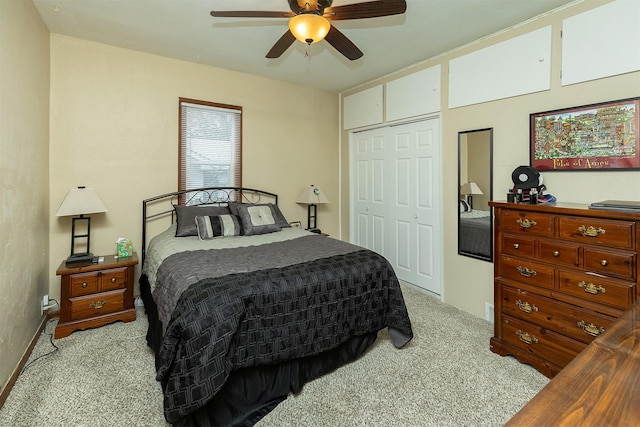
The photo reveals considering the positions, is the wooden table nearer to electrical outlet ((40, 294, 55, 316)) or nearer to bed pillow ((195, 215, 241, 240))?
bed pillow ((195, 215, 241, 240))

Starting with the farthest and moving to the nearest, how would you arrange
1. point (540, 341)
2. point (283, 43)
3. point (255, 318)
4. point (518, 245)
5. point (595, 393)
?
point (283, 43)
point (518, 245)
point (540, 341)
point (255, 318)
point (595, 393)

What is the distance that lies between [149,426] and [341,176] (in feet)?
12.5

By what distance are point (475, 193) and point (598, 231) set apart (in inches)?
50.1

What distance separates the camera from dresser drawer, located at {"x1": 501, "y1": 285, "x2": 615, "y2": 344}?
1836 millimetres

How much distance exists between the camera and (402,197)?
12.7 ft

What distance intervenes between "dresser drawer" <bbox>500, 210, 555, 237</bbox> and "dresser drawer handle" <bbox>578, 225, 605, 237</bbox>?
0.51ft

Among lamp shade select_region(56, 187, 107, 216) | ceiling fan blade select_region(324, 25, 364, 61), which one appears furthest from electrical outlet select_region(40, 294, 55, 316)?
ceiling fan blade select_region(324, 25, 364, 61)

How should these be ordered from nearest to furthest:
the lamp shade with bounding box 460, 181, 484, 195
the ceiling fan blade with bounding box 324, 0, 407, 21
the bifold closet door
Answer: the ceiling fan blade with bounding box 324, 0, 407, 21 < the lamp shade with bounding box 460, 181, 484, 195 < the bifold closet door

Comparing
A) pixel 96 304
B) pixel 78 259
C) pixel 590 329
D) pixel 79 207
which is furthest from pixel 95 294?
pixel 590 329

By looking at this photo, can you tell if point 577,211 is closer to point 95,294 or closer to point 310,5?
point 310,5

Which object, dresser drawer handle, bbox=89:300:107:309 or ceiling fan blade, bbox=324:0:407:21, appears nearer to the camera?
ceiling fan blade, bbox=324:0:407:21

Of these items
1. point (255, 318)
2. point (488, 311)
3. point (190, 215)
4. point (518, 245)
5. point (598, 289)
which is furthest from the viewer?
point (190, 215)

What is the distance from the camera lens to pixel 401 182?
387 centimetres

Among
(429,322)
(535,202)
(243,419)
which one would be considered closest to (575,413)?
(243,419)
